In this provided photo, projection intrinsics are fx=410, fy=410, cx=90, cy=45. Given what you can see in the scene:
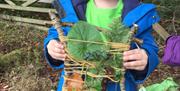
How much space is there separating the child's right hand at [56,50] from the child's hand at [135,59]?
265 mm

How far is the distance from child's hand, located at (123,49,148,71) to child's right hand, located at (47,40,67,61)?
26 cm

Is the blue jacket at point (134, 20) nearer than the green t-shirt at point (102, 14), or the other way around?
the blue jacket at point (134, 20)

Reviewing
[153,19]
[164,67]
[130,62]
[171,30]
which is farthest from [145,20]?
[171,30]

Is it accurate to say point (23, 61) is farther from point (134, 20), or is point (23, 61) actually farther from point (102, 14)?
point (134, 20)

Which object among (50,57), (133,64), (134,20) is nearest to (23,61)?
(50,57)

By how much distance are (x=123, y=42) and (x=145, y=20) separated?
42cm

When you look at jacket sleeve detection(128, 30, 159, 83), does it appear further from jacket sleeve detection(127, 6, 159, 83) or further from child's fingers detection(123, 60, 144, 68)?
child's fingers detection(123, 60, 144, 68)

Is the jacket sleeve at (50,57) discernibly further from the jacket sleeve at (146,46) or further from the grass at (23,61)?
the grass at (23,61)

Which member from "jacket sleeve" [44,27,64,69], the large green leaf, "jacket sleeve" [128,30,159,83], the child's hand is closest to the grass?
"jacket sleeve" [44,27,64,69]

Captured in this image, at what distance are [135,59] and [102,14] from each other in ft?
1.43

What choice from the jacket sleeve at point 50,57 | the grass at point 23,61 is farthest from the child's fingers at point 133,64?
the grass at point 23,61

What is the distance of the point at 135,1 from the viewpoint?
6.84ft

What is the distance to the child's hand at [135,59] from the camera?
172cm

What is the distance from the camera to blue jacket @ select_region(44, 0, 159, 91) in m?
1.99
